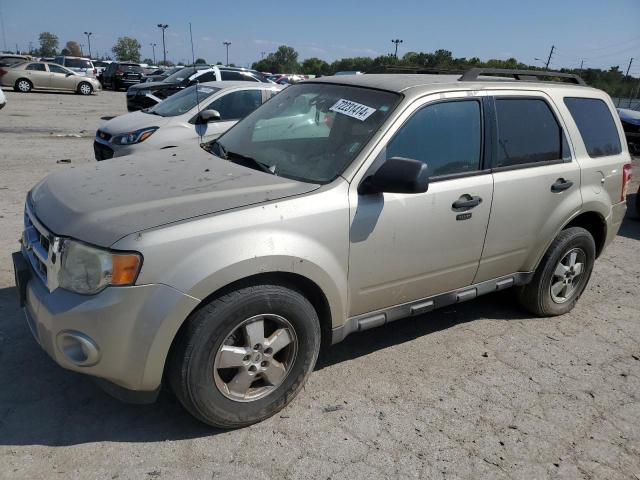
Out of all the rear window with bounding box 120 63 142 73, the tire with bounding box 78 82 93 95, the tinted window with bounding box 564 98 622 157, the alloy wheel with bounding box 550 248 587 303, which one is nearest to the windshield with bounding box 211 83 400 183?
the tinted window with bounding box 564 98 622 157

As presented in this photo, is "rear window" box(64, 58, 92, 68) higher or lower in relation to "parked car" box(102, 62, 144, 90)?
higher

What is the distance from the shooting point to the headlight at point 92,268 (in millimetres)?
2301

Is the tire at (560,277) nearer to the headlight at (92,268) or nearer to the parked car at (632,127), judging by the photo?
the headlight at (92,268)

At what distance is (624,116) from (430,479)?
1640 cm

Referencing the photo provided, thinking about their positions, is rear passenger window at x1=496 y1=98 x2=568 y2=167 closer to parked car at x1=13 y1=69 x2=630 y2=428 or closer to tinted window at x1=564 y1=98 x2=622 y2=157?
parked car at x1=13 y1=69 x2=630 y2=428

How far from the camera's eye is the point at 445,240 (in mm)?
3301

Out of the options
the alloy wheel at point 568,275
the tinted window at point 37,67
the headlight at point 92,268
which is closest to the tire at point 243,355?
the headlight at point 92,268

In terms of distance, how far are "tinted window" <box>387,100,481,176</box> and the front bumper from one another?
5.09ft

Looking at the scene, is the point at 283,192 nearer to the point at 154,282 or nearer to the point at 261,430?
the point at 154,282

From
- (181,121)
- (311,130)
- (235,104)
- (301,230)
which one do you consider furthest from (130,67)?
(301,230)

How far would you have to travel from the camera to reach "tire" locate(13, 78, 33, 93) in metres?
24.4

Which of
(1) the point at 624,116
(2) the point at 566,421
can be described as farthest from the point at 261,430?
(1) the point at 624,116

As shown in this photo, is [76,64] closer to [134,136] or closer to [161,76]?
[161,76]

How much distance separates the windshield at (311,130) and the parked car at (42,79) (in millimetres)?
25216
